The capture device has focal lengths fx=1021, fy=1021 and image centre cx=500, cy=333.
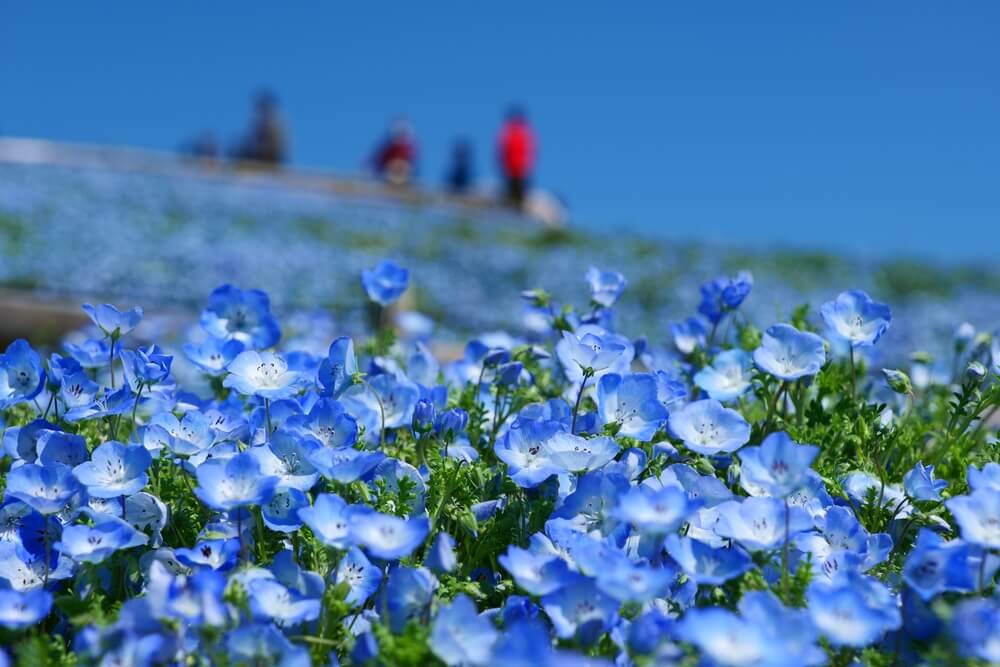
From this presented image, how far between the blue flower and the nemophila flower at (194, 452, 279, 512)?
0.14 metres

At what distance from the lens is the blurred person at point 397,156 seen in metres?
16.8

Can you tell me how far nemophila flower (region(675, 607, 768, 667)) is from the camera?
1.02m

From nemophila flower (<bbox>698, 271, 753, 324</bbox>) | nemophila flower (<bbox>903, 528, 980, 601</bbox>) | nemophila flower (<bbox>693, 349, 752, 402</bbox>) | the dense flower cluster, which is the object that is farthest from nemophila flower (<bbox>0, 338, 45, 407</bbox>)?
nemophila flower (<bbox>903, 528, 980, 601</bbox>)

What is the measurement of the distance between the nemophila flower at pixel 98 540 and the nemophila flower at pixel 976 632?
38.1 inches

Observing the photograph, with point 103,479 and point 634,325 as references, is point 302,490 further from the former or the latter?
point 634,325

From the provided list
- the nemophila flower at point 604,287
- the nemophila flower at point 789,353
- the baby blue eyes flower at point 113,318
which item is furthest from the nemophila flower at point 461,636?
the nemophila flower at point 604,287

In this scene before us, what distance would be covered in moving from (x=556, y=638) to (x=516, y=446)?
0.32 meters

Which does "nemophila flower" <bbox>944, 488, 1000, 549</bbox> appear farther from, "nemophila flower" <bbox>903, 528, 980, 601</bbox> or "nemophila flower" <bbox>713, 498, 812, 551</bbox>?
"nemophila flower" <bbox>713, 498, 812, 551</bbox>

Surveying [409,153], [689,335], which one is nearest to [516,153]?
[409,153]

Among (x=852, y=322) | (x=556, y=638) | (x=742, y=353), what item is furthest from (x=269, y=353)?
(x=852, y=322)

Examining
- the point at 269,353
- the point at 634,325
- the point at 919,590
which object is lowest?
the point at 634,325

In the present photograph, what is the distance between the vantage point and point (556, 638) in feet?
4.12

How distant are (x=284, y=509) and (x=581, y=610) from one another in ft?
1.46

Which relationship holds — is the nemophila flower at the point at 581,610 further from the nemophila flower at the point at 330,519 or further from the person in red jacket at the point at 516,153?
the person in red jacket at the point at 516,153
